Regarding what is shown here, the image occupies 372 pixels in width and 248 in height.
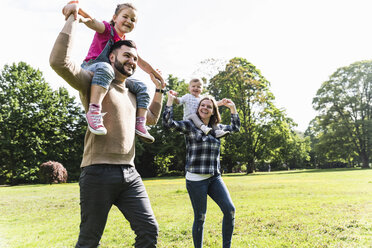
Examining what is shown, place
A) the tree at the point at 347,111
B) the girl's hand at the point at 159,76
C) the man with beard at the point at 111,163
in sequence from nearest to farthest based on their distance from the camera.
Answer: the man with beard at the point at 111,163
the girl's hand at the point at 159,76
the tree at the point at 347,111

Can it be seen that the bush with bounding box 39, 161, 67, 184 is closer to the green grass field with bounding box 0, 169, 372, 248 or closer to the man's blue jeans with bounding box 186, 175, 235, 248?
the green grass field with bounding box 0, 169, 372, 248

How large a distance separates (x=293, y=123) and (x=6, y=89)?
119 feet

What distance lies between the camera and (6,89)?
32750 millimetres

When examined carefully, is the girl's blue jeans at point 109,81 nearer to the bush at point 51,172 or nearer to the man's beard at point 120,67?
the man's beard at point 120,67

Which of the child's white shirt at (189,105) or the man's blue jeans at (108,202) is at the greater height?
the child's white shirt at (189,105)

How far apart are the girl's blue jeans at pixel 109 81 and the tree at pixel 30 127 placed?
3334cm

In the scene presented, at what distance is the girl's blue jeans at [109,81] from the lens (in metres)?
2.27

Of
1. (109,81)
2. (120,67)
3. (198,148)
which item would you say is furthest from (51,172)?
(109,81)

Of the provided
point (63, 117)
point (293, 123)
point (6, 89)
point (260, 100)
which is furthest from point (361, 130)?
point (6, 89)

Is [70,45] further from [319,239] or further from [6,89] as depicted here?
[6,89]

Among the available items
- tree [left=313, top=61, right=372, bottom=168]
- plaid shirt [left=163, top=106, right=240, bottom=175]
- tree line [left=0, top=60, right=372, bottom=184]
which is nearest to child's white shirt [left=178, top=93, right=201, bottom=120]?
plaid shirt [left=163, top=106, right=240, bottom=175]

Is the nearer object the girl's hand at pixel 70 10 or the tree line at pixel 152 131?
the girl's hand at pixel 70 10

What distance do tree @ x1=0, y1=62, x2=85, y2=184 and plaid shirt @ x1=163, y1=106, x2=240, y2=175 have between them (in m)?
32.3

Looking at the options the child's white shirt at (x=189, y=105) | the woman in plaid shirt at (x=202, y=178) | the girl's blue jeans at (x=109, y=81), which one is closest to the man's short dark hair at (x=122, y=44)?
the girl's blue jeans at (x=109, y=81)
